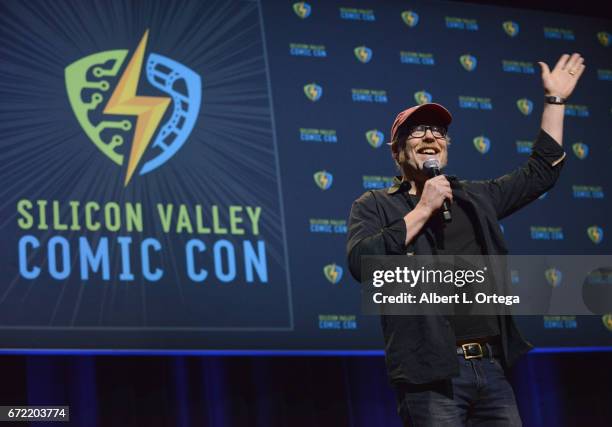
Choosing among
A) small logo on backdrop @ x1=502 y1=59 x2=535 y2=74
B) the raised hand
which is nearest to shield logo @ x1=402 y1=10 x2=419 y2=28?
small logo on backdrop @ x1=502 y1=59 x2=535 y2=74

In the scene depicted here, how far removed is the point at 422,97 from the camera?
4.85m

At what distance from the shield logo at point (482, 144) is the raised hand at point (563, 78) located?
2237 millimetres

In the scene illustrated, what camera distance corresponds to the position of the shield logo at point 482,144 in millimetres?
4883

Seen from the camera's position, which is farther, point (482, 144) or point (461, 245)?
point (482, 144)

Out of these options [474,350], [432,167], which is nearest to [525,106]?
[432,167]

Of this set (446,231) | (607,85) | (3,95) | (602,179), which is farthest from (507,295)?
(607,85)

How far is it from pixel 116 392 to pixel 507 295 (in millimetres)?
2406

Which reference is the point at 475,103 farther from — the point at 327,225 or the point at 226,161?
the point at 226,161

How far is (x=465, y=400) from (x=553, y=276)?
2.79m

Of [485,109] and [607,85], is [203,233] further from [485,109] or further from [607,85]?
[607,85]

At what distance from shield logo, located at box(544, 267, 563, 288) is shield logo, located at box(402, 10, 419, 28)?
151cm

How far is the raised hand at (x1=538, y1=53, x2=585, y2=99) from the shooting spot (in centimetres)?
256

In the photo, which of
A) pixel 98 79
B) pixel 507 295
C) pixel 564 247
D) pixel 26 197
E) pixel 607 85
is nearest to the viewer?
pixel 507 295

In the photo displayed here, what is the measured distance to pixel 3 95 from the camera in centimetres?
413
